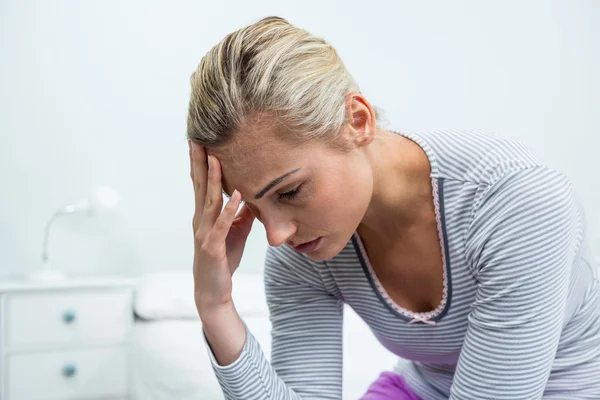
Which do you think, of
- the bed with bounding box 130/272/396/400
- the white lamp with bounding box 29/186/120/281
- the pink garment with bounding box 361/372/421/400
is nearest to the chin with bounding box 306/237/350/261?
the pink garment with bounding box 361/372/421/400

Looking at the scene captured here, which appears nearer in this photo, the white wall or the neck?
the neck

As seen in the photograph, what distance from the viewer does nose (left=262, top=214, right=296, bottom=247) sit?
102cm

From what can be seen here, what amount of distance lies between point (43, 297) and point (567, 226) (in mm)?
1914

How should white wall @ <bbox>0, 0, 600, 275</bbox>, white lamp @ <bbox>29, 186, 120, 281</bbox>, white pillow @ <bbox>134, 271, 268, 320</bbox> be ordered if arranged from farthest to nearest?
white wall @ <bbox>0, 0, 600, 275</bbox> < white lamp @ <bbox>29, 186, 120, 281</bbox> < white pillow @ <bbox>134, 271, 268, 320</bbox>

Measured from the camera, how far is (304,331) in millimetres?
1301

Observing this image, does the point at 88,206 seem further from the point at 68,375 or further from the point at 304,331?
the point at 304,331

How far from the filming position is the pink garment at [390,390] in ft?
4.48

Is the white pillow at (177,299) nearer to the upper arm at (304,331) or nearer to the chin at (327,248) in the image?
the upper arm at (304,331)

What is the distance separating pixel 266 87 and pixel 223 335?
0.42m

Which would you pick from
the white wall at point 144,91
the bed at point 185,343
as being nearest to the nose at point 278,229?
the bed at point 185,343

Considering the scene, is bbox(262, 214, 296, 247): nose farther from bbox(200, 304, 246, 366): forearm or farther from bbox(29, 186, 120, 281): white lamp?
bbox(29, 186, 120, 281): white lamp

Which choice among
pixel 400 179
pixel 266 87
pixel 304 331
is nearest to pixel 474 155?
pixel 400 179

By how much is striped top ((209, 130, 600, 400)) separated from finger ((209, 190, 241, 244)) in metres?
0.19

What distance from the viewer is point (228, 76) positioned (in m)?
0.97
